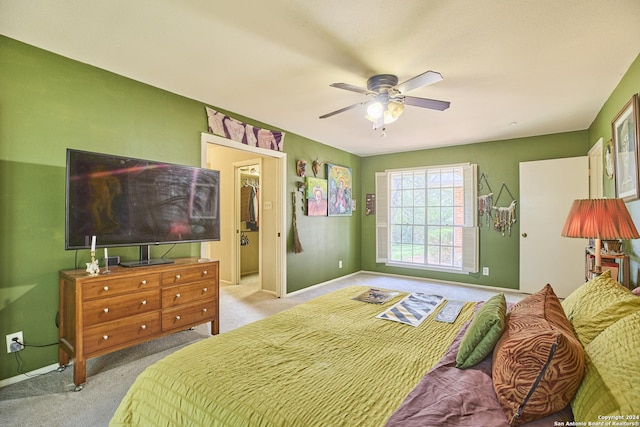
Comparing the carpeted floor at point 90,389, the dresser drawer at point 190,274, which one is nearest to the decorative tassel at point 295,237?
the carpeted floor at point 90,389

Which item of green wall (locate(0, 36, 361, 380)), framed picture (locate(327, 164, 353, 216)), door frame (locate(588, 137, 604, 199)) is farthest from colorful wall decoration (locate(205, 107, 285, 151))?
door frame (locate(588, 137, 604, 199))

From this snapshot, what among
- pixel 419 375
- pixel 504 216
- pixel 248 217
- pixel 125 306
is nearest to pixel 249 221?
pixel 248 217

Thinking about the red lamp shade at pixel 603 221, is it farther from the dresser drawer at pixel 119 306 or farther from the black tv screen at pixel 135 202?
the dresser drawer at pixel 119 306

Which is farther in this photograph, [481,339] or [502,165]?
[502,165]

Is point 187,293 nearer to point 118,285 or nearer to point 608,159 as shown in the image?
point 118,285

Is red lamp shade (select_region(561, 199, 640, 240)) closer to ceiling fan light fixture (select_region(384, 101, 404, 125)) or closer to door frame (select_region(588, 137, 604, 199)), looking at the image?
ceiling fan light fixture (select_region(384, 101, 404, 125))

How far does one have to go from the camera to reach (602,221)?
2.06 meters

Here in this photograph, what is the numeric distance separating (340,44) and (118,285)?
2473 millimetres

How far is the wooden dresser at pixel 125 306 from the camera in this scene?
2.12 meters

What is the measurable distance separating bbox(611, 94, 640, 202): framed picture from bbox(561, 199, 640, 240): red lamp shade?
0.40 metres

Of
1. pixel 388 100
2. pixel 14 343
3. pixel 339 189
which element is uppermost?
pixel 388 100

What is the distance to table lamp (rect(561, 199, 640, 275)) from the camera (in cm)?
200

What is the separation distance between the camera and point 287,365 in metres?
1.30

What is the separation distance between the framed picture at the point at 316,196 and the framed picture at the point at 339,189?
159 millimetres
